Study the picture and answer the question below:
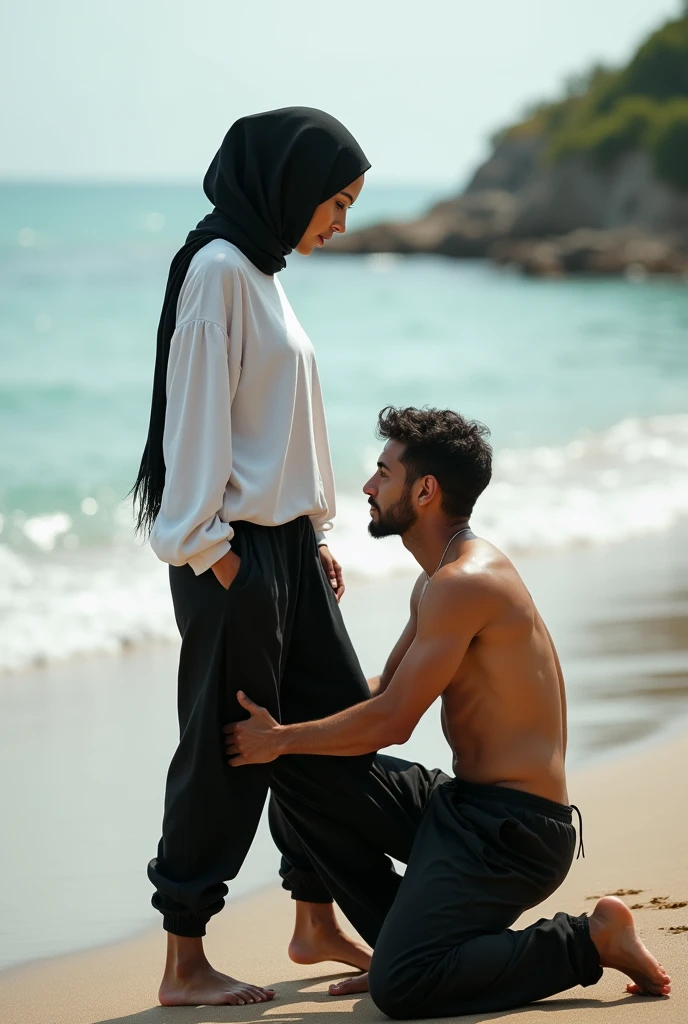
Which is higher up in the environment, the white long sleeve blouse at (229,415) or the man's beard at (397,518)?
the white long sleeve blouse at (229,415)

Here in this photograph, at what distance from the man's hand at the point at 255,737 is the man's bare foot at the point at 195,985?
1.42 ft

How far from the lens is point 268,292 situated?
2.95 m

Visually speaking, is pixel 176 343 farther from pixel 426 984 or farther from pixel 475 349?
pixel 475 349

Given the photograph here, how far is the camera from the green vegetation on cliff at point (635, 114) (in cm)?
5219

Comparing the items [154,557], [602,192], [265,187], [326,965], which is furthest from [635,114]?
[326,965]

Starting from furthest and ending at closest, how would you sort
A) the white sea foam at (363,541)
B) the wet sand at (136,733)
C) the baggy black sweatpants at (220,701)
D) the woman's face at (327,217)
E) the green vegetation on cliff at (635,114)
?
1. the green vegetation on cliff at (635,114)
2. the white sea foam at (363,541)
3. the wet sand at (136,733)
4. the woman's face at (327,217)
5. the baggy black sweatpants at (220,701)

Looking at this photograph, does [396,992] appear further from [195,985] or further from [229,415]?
[229,415]

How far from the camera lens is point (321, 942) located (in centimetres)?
313

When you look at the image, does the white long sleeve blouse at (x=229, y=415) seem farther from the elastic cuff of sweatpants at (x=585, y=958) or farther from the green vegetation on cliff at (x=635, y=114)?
the green vegetation on cliff at (x=635, y=114)

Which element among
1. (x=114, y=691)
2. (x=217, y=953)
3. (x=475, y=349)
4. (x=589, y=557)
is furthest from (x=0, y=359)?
(x=217, y=953)

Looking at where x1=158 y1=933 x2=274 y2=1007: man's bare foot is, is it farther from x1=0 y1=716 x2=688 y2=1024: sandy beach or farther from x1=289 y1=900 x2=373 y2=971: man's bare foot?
x1=289 y1=900 x2=373 y2=971: man's bare foot

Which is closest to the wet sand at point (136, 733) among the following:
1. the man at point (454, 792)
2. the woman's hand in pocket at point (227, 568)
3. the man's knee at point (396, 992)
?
the man at point (454, 792)

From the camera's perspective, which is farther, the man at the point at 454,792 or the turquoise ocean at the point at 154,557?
the turquoise ocean at the point at 154,557

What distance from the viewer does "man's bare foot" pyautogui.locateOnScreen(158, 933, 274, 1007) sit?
9.50 ft
